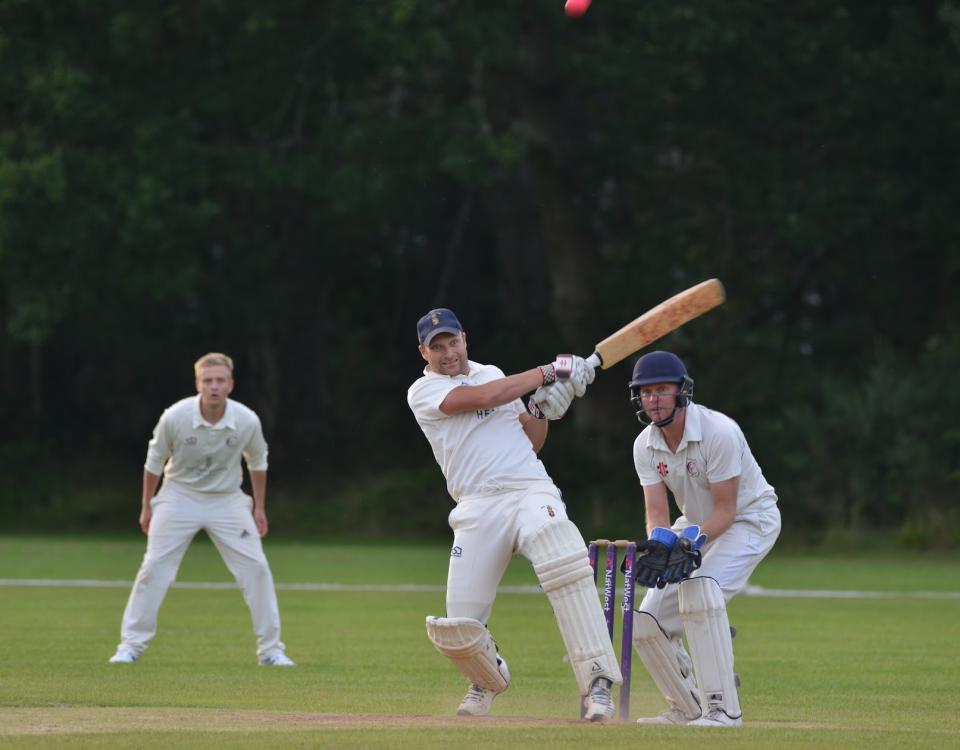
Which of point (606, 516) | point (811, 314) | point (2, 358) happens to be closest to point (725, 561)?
point (606, 516)

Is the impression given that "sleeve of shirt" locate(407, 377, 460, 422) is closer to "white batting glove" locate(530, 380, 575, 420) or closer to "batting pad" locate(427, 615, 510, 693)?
"white batting glove" locate(530, 380, 575, 420)

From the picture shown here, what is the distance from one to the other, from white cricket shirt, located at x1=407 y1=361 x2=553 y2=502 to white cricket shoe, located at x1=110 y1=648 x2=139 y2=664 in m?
3.17

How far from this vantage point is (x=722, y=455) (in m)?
7.30

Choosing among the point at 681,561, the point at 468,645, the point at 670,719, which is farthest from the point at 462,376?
the point at 670,719

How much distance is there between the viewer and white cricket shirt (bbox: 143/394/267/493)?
1044 cm

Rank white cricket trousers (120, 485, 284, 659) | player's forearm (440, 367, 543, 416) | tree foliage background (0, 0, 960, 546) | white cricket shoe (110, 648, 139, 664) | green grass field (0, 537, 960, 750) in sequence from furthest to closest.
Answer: tree foliage background (0, 0, 960, 546) < white cricket trousers (120, 485, 284, 659) < white cricket shoe (110, 648, 139, 664) < player's forearm (440, 367, 543, 416) < green grass field (0, 537, 960, 750)

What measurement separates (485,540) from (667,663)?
89 cm

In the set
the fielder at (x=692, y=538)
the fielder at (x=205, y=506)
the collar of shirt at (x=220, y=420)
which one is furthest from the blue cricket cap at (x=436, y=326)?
the collar of shirt at (x=220, y=420)

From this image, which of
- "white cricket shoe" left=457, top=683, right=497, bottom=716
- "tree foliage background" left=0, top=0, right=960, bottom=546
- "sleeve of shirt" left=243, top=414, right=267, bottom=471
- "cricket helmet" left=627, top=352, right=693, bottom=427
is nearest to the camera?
"cricket helmet" left=627, top=352, right=693, bottom=427

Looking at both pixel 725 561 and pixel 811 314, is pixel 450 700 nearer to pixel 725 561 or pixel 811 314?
pixel 725 561

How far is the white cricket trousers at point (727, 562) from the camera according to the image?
24.4 ft

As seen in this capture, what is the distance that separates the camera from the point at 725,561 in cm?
747

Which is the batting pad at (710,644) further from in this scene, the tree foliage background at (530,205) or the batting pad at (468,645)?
the tree foliage background at (530,205)

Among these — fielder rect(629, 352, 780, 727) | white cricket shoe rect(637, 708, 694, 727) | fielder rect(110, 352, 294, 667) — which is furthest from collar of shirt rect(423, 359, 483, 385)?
fielder rect(110, 352, 294, 667)
